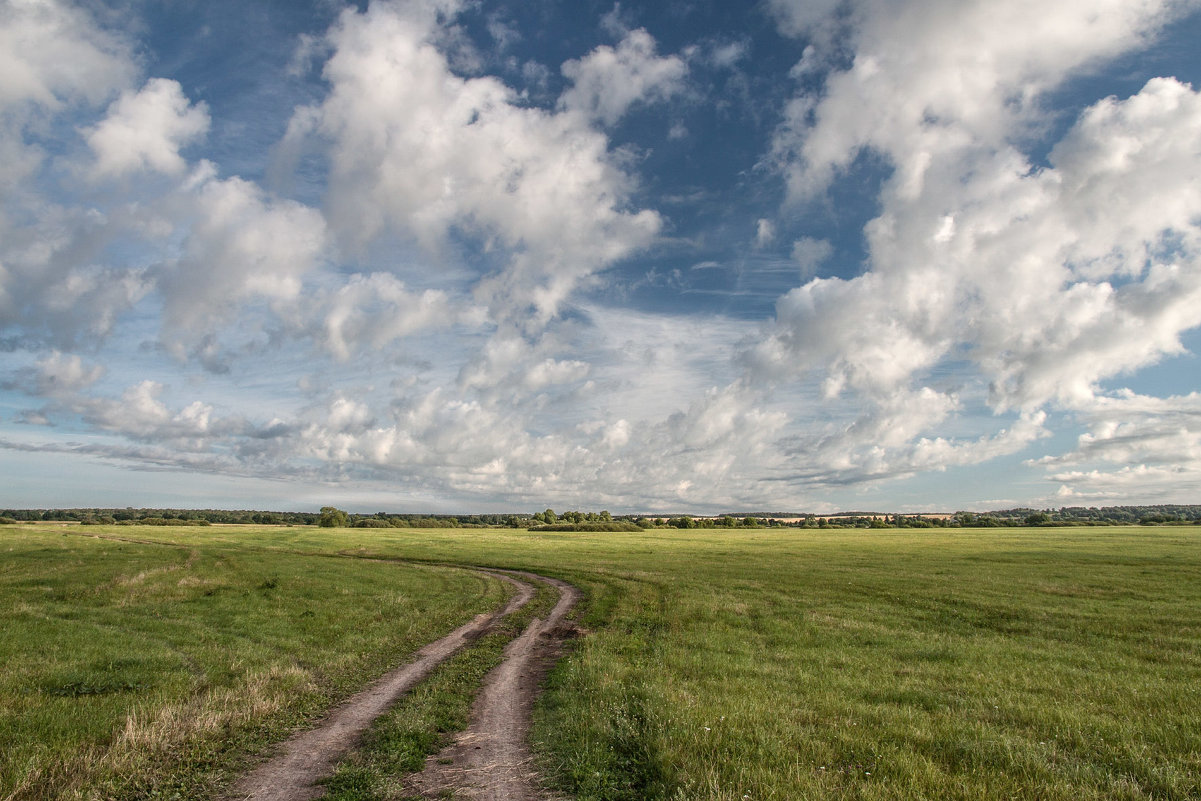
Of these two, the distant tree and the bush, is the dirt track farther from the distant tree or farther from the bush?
the distant tree

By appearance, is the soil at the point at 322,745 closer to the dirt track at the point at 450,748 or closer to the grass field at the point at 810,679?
the dirt track at the point at 450,748

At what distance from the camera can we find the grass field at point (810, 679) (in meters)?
9.25

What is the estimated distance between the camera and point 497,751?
34.4ft

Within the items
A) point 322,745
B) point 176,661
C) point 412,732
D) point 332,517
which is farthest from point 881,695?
point 332,517

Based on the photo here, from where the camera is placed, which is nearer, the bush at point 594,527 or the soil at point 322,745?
the soil at point 322,745

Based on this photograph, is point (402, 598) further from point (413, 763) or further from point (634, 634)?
point (413, 763)

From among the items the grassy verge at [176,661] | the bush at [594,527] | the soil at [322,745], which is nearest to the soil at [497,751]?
the soil at [322,745]

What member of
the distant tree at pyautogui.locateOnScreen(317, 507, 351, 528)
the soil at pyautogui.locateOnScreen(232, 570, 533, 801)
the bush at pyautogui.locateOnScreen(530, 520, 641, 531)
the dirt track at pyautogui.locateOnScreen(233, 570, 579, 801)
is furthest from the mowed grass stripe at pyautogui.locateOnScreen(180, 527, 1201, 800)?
the distant tree at pyautogui.locateOnScreen(317, 507, 351, 528)

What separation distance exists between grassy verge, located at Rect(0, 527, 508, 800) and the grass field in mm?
184

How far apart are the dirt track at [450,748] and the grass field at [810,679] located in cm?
71

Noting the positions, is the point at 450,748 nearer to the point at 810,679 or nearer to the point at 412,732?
the point at 412,732

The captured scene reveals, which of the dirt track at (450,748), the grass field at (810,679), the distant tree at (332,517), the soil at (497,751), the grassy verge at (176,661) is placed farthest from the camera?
the distant tree at (332,517)

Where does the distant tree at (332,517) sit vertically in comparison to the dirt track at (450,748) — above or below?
below

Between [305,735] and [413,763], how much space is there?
10.4 ft
